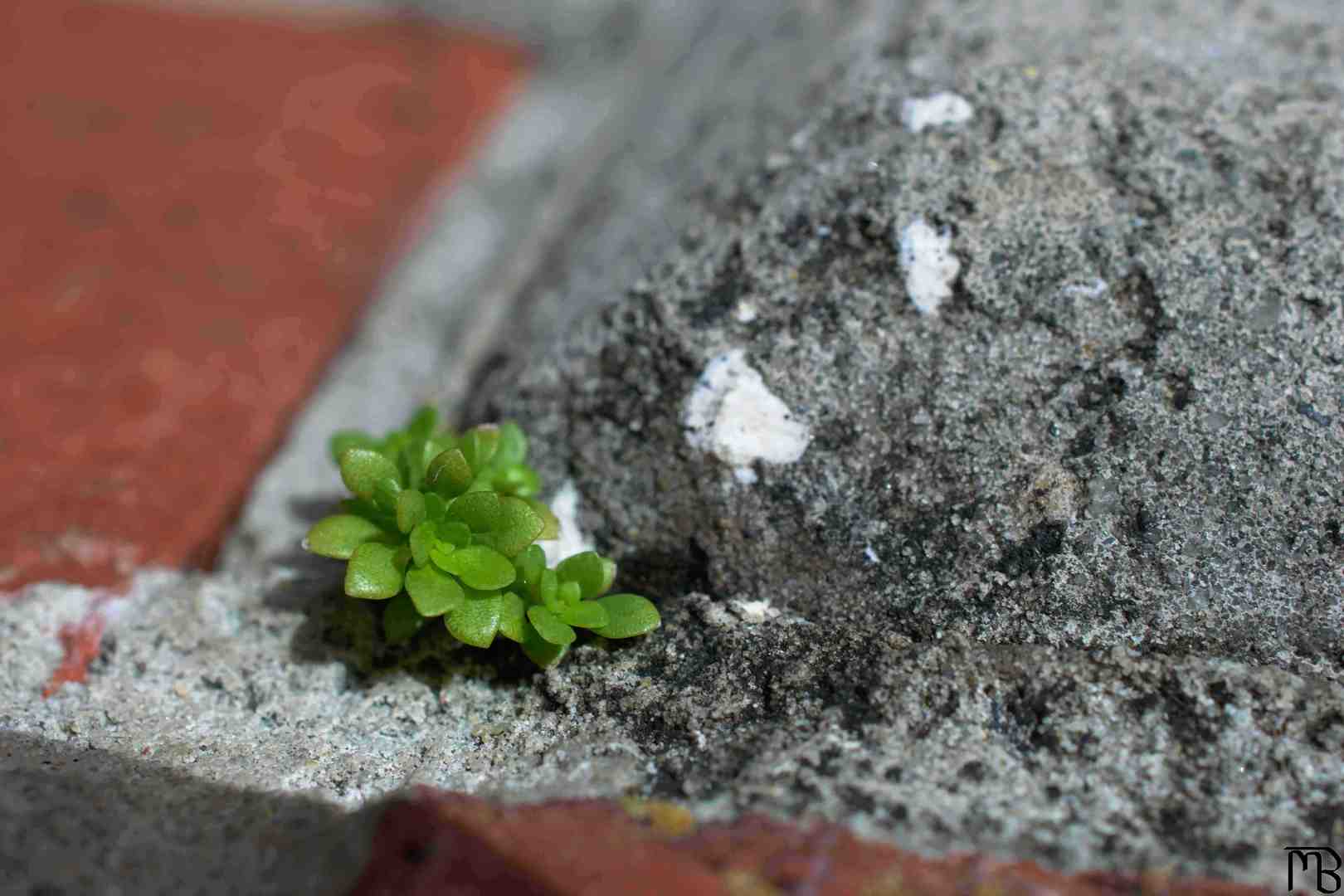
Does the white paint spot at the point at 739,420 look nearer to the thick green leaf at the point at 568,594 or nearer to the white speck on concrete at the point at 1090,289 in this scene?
the thick green leaf at the point at 568,594

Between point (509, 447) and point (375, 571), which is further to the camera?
point (509, 447)

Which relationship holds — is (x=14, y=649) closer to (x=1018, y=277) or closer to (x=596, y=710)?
(x=596, y=710)

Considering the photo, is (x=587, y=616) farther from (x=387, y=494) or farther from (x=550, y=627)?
(x=387, y=494)

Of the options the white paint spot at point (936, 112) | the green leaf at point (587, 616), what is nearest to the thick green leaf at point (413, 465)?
the green leaf at point (587, 616)

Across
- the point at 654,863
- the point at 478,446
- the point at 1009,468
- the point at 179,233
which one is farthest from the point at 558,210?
the point at 654,863

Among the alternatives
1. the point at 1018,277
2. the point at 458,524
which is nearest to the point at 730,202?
the point at 1018,277

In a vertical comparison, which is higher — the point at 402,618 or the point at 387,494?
the point at 387,494

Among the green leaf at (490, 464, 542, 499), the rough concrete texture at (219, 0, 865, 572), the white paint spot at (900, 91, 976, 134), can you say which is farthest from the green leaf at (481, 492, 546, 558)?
the white paint spot at (900, 91, 976, 134)
